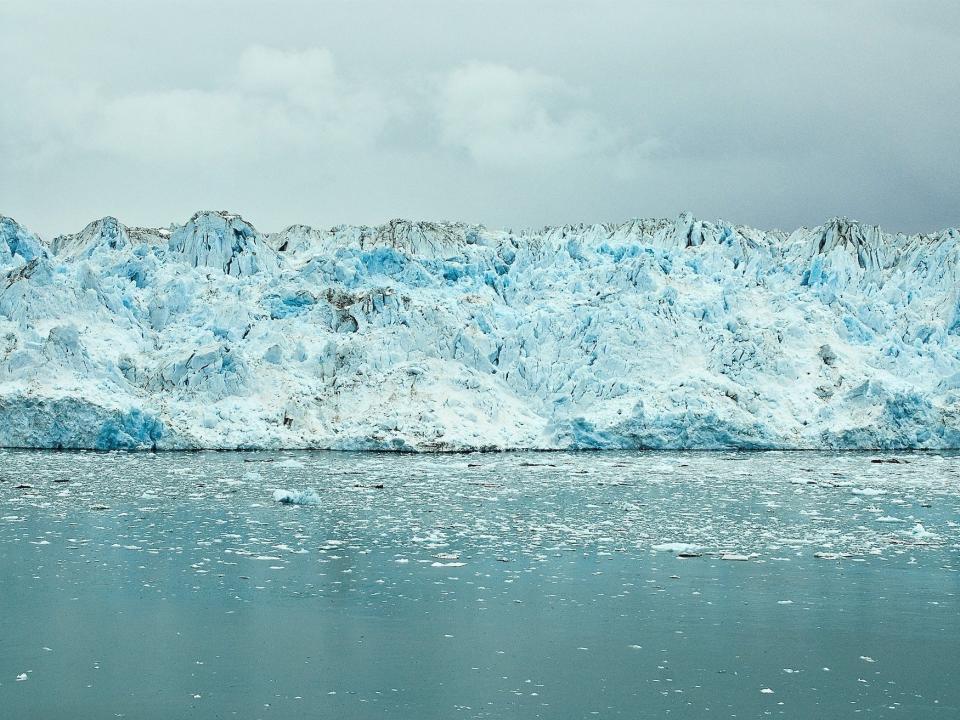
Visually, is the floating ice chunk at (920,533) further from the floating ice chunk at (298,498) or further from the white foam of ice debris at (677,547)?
the floating ice chunk at (298,498)

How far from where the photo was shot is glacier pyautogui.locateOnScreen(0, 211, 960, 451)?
28.3 meters

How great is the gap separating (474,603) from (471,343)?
22019mm

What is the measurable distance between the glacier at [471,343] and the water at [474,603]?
9660mm

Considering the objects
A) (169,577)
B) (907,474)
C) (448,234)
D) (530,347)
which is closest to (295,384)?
(530,347)

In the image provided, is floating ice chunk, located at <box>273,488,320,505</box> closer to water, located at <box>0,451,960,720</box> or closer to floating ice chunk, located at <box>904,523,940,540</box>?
water, located at <box>0,451,960,720</box>

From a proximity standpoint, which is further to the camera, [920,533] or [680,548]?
[920,533]

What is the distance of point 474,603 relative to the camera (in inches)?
388

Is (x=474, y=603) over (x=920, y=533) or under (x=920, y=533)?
under

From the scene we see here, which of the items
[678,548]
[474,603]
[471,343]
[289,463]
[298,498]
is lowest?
[474,603]

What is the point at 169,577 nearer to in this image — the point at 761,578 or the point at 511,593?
the point at 511,593

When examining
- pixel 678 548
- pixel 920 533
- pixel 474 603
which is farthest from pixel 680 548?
pixel 474 603

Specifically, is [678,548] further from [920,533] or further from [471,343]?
[471,343]

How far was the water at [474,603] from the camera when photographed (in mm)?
7121

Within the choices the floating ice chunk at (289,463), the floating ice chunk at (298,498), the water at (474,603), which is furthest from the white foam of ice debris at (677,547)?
the floating ice chunk at (289,463)
